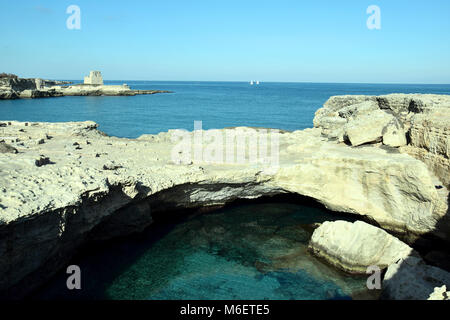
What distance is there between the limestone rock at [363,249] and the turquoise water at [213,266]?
1.42 feet

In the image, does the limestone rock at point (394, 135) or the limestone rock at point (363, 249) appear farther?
the limestone rock at point (394, 135)

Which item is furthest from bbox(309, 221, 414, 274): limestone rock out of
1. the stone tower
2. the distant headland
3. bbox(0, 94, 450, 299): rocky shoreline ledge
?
the stone tower

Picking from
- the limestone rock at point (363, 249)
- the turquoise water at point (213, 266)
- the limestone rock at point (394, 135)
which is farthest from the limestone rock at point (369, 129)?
the limestone rock at point (363, 249)

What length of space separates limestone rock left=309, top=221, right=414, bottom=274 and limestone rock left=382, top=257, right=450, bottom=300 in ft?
2.59

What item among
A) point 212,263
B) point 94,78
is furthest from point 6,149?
point 94,78

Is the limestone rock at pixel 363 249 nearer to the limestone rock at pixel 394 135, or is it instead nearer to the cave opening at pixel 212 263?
the cave opening at pixel 212 263

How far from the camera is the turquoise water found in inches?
364

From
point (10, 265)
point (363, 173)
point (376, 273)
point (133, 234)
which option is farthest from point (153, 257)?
point (363, 173)

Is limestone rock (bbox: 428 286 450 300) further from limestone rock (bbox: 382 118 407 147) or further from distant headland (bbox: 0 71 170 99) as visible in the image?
distant headland (bbox: 0 71 170 99)

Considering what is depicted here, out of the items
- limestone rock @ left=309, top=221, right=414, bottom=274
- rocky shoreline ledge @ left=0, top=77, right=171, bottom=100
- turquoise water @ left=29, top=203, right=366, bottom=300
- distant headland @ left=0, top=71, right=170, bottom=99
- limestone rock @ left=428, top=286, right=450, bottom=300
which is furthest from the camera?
distant headland @ left=0, top=71, right=170, bottom=99

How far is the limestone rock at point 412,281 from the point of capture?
841 centimetres

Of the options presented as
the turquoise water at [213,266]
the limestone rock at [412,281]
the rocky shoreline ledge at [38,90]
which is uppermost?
the rocky shoreline ledge at [38,90]

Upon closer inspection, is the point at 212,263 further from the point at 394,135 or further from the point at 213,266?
the point at 394,135

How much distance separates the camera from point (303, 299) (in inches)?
358
